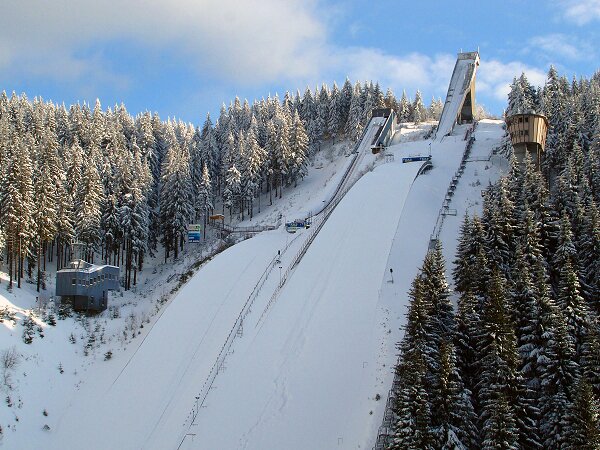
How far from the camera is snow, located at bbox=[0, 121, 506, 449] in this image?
2817cm

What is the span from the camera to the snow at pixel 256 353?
28.2 metres

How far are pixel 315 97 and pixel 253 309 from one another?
253ft

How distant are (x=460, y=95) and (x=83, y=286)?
6399cm

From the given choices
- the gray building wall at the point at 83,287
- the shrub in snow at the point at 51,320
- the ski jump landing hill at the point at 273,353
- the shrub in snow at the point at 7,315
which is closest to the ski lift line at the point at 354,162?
the ski jump landing hill at the point at 273,353

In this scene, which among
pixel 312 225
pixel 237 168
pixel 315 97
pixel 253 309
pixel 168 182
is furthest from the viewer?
pixel 315 97

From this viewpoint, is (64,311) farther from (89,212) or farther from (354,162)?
(354,162)

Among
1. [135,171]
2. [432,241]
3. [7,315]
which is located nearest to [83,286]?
[7,315]

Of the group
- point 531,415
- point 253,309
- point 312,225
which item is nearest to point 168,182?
point 312,225

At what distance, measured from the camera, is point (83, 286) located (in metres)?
44.3

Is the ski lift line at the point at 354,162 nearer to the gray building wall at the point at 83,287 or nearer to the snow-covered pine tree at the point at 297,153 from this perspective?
the snow-covered pine tree at the point at 297,153

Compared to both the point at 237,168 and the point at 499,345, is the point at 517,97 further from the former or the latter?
the point at 499,345

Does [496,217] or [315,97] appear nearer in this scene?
[496,217]

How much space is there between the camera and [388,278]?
36750mm

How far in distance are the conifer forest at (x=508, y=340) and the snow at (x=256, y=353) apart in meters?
3.44
